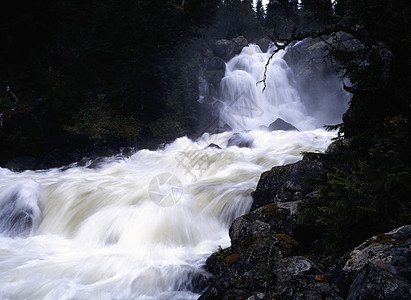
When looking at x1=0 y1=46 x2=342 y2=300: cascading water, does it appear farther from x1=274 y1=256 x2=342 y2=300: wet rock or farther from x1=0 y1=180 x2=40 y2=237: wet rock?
x1=274 y1=256 x2=342 y2=300: wet rock

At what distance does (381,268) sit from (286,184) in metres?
3.79

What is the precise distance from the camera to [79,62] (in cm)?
1905

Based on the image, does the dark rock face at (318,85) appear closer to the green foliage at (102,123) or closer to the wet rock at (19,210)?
the green foliage at (102,123)

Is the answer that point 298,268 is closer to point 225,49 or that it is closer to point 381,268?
point 381,268

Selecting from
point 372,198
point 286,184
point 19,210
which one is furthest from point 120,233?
point 372,198

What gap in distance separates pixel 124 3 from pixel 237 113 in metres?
14.3

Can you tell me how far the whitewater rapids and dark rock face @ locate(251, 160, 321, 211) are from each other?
1142 mm

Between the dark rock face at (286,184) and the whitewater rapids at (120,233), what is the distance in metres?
1.14

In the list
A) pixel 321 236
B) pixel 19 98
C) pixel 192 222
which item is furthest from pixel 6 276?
pixel 19 98

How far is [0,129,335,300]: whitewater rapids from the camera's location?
533cm

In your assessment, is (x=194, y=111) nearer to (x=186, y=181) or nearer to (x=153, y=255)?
(x=186, y=181)

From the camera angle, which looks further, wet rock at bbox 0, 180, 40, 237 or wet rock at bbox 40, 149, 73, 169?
wet rock at bbox 40, 149, 73, 169

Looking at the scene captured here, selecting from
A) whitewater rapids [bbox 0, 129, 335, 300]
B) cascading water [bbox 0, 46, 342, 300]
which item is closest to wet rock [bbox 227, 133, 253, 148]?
cascading water [bbox 0, 46, 342, 300]

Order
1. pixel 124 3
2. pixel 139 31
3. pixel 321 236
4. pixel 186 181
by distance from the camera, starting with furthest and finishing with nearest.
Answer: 1. pixel 124 3
2. pixel 139 31
3. pixel 186 181
4. pixel 321 236
